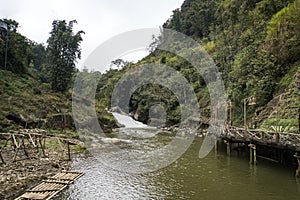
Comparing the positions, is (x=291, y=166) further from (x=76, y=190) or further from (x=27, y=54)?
(x=27, y=54)

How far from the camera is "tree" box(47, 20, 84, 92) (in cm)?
4659

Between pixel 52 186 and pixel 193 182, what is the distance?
728cm

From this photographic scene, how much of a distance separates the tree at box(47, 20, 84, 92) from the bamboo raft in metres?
32.5

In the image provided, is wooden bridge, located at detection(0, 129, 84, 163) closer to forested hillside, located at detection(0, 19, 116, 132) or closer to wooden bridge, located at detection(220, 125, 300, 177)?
forested hillside, located at detection(0, 19, 116, 132)

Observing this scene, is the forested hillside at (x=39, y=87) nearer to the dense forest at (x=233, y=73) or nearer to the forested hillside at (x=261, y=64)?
the dense forest at (x=233, y=73)

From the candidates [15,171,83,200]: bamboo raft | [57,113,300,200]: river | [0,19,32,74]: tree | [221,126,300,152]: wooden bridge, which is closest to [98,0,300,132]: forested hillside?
[221,126,300,152]: wooden bridge

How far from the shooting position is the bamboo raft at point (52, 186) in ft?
41.6

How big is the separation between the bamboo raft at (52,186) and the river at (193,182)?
1.21ft

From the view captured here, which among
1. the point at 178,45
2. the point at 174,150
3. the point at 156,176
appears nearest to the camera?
the point at 156,176

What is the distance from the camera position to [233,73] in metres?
36.5

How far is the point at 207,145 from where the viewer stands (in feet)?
94.5

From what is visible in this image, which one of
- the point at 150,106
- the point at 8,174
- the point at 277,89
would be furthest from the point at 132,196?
the point at 150,106

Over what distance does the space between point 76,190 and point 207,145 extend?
56.3 feet

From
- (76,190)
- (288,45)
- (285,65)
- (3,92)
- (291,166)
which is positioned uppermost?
(288,45)
